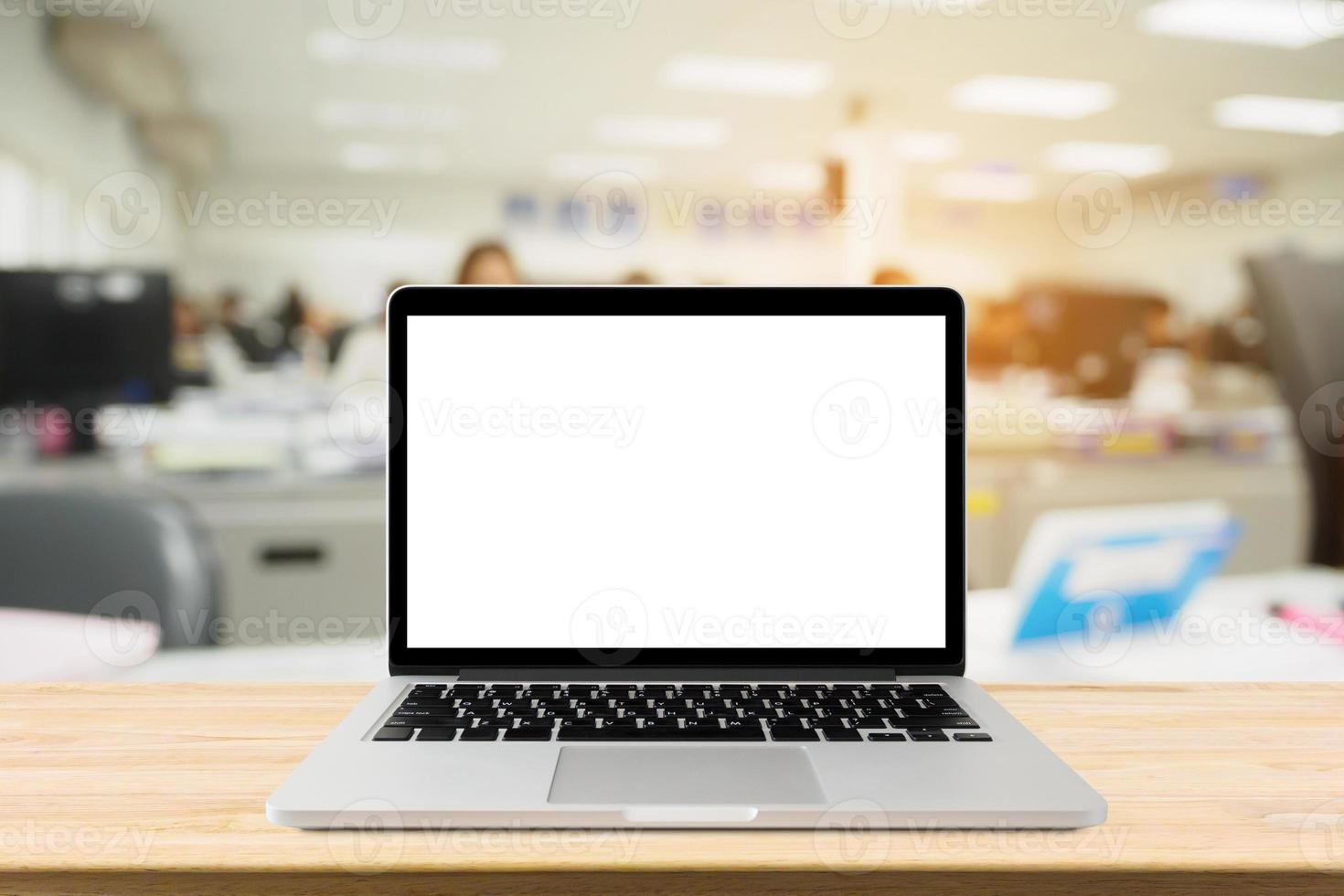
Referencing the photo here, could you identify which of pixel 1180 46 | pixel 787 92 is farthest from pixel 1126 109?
pixel 787 92

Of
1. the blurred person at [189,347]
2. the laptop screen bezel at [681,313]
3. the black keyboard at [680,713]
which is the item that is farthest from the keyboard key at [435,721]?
the blurred person at [189,347]

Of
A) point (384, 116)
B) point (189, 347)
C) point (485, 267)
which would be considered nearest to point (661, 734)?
point (485, 267)

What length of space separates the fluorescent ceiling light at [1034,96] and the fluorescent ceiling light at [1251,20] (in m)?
0.55

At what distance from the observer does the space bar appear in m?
0.57

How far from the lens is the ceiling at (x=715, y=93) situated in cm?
422

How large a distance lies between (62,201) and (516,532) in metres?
A: 4.41

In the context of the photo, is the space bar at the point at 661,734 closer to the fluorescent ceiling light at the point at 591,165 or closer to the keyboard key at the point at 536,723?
the keyboard key at the point at 536,723

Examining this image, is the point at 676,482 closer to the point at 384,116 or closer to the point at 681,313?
the point at 681,313

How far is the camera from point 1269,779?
542 mm

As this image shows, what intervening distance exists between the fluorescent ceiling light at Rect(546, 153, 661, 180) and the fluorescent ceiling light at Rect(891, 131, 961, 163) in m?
1.47

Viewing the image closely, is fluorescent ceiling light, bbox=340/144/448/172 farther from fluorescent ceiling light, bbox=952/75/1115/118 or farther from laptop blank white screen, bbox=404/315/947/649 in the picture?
laptop blank white screen, bbox=404/315/947/649

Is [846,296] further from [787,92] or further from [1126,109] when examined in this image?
[1126,109]

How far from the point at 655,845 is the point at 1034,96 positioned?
5361 millimetres

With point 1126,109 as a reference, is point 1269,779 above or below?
below
